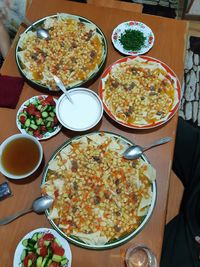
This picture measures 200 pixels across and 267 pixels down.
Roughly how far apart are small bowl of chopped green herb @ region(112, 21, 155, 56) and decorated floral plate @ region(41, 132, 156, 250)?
20.6 inches

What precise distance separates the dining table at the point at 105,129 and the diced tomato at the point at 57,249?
0.05 meters

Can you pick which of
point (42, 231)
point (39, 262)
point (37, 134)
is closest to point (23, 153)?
point (37, 134)

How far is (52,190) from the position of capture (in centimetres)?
133

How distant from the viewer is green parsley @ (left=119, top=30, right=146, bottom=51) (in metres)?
1.64

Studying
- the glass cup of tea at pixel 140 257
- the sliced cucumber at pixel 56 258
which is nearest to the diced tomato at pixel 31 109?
the sliced cucumber at pixel 56 258

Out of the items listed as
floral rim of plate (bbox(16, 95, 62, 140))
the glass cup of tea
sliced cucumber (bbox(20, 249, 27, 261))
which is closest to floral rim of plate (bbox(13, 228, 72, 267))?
sliced cucumber (bbox(20, 249, 27, 261))

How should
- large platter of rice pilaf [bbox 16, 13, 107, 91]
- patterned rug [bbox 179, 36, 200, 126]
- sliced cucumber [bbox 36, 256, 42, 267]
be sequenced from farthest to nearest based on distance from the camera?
patterned rug [bbox 179, 36, 200, 126], large platter of rice pilaf [bbox 16, 13, 107, 91], sliced cucumber [bbox 36, 256, 42, 267]

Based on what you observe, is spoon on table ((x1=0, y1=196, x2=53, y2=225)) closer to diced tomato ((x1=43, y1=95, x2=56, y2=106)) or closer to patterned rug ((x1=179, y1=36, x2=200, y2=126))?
diced tomato ((x1=43, y1=95, x2=56, y2=106))

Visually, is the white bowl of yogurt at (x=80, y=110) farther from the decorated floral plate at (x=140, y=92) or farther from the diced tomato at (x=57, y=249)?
the diced tomato at (x=57, y=249)

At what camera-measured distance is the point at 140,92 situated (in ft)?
4.97

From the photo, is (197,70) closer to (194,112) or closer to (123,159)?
(194,112)

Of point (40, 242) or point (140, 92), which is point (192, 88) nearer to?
point (140, 92)

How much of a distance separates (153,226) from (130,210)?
0.12m

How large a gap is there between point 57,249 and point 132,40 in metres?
1.09
